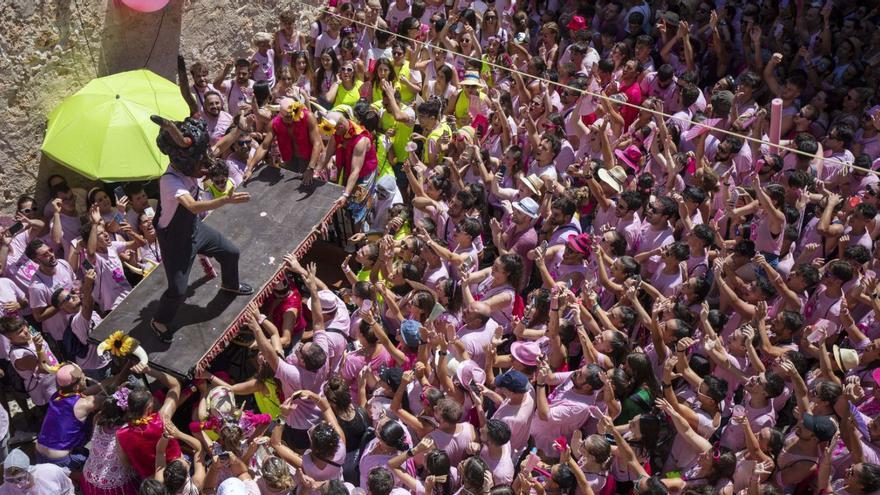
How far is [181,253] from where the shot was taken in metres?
6.53

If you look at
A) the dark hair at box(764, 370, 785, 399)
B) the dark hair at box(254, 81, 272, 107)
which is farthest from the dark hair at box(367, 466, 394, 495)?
the dark hair at box(254, 81, 272, 107)

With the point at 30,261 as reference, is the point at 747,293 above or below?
above

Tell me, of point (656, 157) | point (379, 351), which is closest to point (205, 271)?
point (379, 351)

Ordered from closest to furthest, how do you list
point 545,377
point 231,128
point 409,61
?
point 545,377, point 231,128, point 409,61

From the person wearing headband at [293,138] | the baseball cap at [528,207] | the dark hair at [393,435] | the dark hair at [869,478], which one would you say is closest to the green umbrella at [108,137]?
the person wearing headband at [293,138]

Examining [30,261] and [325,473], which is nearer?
[325,473]

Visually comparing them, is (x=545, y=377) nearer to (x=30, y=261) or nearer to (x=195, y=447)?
(x=195, y=447)

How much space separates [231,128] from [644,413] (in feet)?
17.5

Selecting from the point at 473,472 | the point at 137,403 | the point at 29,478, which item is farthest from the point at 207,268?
the point at 473,472

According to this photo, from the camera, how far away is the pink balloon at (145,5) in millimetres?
9203

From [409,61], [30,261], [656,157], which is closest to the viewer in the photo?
[30,261]

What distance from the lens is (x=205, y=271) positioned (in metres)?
7.36

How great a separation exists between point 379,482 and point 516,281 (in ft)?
7.88

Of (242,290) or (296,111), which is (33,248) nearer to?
(242,290)
